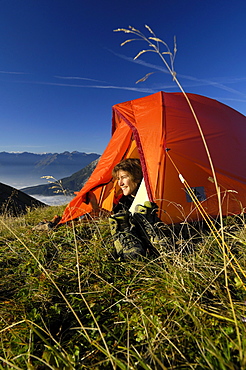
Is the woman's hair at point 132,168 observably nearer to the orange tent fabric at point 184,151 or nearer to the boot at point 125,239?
the orange tent fabric at point 184,151

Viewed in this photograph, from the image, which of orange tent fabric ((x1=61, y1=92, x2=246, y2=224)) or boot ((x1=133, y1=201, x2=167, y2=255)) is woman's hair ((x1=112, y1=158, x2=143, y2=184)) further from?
boot ((x1=133, y1=201, x2=167, y2=255))

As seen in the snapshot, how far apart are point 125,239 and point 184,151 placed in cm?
211

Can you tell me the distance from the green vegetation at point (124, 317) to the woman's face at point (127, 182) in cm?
206

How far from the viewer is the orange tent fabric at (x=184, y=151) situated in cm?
381

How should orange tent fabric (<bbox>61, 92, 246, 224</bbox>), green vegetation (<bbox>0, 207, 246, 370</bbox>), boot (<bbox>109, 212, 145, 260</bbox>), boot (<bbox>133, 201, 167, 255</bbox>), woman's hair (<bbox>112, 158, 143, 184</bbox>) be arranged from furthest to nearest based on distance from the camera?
woman's hair (<bbox>112, 158, 143, 184</bbox>)
orange tent fabric (<bbox>61, 92, 246, 224</bbox>)
boot (<bbox>133, 201, 167, 255</bbox>)
boot (<bbox>109, 212, 145, 260</bbox>)
green vegetation (<bbox>0, 207, 246, 370</bbox>)

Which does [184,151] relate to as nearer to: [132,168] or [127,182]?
[132,168]

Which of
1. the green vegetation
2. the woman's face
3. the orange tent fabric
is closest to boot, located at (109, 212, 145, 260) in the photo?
the green vegetation

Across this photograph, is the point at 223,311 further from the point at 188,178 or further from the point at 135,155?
the point at 135,155

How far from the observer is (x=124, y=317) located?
1.79 meters

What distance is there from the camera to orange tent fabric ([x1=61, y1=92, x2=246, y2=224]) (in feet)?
12.5

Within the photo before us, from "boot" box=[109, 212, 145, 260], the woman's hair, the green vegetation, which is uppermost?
the woman's hair

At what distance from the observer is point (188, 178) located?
3.83m

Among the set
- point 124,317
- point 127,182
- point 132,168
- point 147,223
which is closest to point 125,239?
point 147,223

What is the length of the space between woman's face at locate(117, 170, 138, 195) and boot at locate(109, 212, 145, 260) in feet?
6.01
